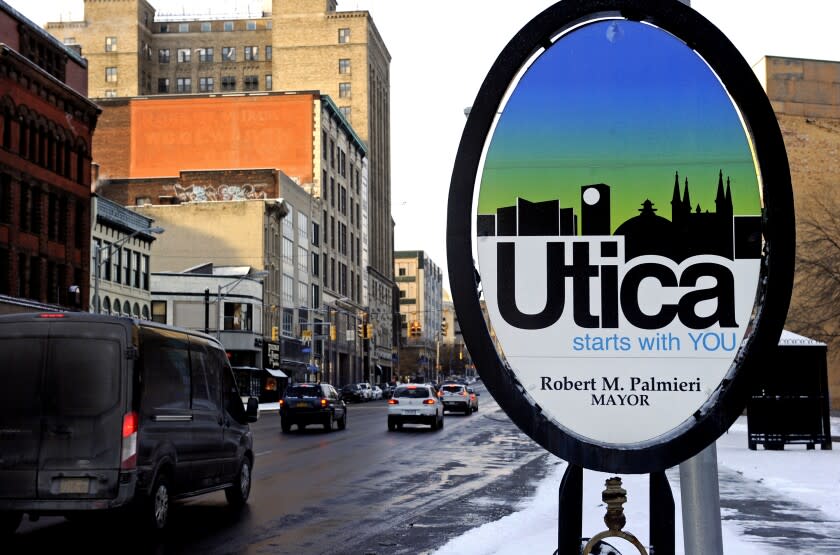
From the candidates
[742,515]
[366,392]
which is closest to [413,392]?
[742,515]

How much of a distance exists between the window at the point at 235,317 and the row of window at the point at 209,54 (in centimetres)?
6305

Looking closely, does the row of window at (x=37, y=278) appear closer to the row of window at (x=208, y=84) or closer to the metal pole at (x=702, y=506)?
the metal pole at (x=702, y=506)

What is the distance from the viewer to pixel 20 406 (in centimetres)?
A: 1194

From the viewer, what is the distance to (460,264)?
18.6 feet

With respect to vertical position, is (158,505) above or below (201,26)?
below

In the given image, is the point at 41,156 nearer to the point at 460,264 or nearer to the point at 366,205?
the point at 460,264

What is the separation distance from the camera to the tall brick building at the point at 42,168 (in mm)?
46656

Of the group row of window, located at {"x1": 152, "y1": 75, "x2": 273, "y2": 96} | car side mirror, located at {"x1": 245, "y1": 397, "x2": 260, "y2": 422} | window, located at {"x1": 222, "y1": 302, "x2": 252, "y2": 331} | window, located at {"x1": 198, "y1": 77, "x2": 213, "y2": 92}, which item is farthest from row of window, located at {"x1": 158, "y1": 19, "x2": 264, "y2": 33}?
car side mirror, located at {"x1": 245, "y1": 397, "x2": 260, "y2": 422}

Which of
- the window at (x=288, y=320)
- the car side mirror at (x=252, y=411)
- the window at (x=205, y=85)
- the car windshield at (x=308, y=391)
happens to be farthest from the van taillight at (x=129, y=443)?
the window at (x=205, y=85)

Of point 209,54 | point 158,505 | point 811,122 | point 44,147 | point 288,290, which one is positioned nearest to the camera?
point 158,505

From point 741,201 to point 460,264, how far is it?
1.52 m

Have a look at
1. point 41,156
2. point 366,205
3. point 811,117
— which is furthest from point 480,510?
point 366,205

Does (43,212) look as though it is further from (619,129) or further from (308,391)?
(619,129)

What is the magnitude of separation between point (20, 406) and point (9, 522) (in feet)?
4.79
